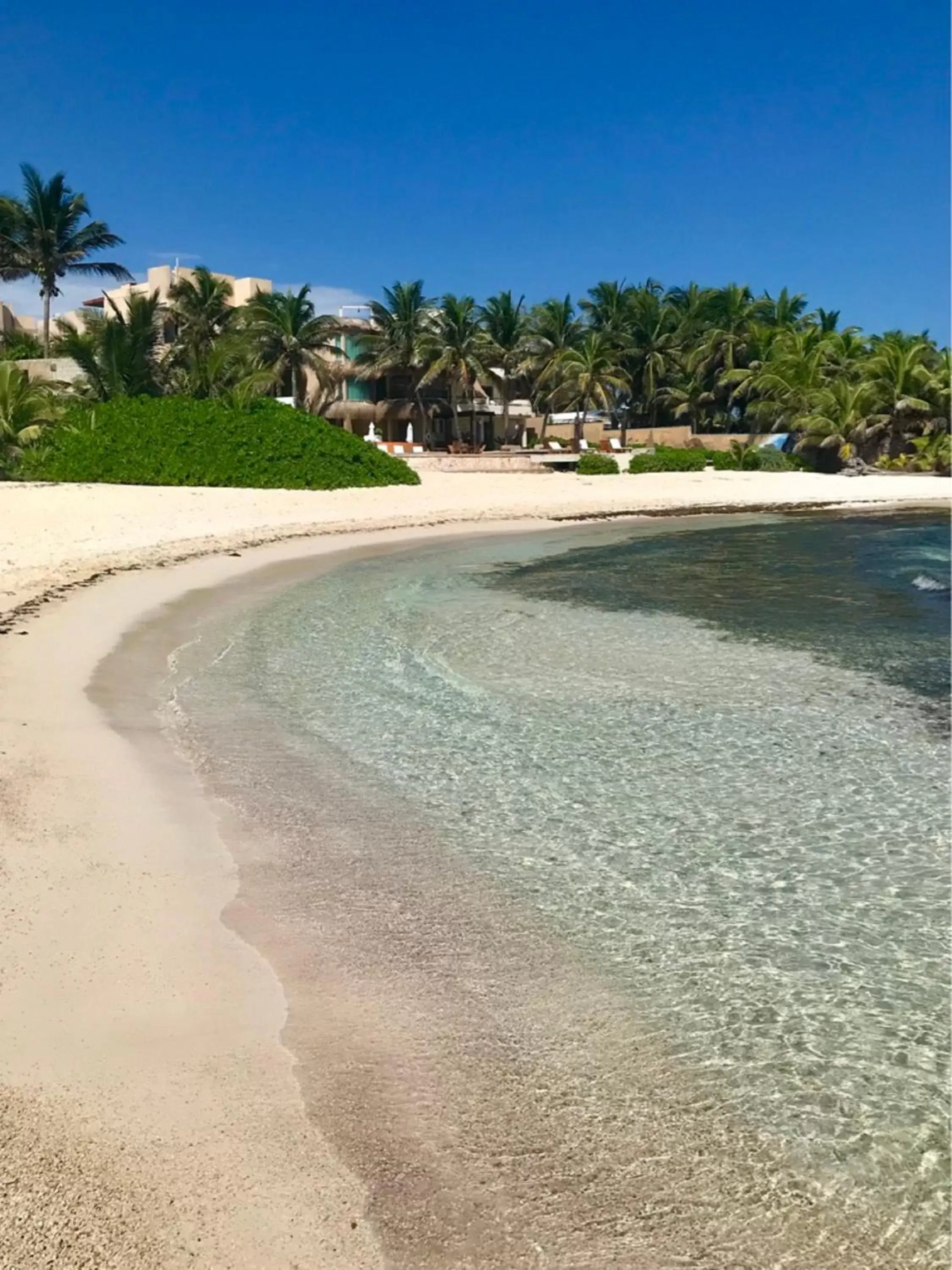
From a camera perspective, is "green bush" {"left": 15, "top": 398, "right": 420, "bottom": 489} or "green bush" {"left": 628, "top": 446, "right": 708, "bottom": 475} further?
"green bush" {"left": 628, "top": 446, "right": 708, "bottom": 475}

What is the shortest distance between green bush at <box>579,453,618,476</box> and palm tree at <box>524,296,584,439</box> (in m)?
16.8

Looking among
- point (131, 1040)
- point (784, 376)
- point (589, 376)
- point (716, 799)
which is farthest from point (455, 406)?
point (131, 1040)

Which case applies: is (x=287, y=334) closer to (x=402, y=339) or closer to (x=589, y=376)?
(x=402, y=339)

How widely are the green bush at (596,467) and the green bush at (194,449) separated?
11922 mm

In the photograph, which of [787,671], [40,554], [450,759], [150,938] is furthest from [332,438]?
[150,938]

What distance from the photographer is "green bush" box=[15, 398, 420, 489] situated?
29453mm

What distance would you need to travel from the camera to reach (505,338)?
58.5 metres

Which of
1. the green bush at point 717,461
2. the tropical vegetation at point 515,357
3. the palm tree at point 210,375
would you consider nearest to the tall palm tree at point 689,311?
Result: the tropical vegetation at point 515,357

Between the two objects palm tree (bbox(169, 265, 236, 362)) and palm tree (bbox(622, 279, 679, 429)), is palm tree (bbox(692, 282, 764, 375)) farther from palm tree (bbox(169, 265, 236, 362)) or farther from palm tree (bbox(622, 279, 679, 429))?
palm tree (bbox(169, 265, 236, 362))

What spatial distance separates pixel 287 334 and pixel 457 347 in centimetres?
953

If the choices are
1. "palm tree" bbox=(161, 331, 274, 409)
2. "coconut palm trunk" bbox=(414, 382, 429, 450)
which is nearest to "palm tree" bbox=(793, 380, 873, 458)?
"coconut palm trunk" bbox=(414, 382, 429, 450)

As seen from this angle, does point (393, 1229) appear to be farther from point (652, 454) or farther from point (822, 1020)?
point (652, 454)

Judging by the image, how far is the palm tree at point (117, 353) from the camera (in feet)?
113

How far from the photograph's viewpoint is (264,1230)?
106 inches
